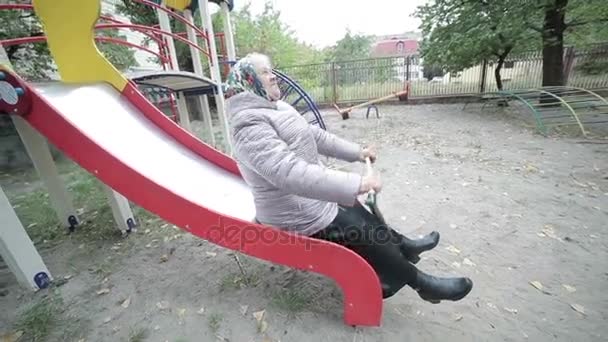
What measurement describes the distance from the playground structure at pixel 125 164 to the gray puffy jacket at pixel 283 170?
0.11 m

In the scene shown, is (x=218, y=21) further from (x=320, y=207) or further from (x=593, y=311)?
(x=593, y=311)

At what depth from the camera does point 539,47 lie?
912cm

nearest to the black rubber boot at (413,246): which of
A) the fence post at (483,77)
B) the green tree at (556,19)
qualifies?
the green tree at (556,19)

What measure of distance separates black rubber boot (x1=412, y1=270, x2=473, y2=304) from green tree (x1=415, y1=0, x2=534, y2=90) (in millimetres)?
7604

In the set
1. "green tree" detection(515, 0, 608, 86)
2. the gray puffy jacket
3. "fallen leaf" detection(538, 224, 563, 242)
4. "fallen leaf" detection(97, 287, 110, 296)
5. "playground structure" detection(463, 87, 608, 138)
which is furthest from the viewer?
"green tree" detection(515, 0, 608, 86)

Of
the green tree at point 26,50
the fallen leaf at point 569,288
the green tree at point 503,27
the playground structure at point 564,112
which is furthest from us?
the green tree at point 503,27

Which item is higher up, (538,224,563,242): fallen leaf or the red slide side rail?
the red slide side rail

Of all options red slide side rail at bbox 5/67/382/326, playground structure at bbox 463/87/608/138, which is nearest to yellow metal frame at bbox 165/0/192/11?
red slide side rail at bbox 5/67/382/326

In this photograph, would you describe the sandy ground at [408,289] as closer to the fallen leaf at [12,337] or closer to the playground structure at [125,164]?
the fallen leaf at [12,337]

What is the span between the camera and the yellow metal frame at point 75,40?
2570 millimetres

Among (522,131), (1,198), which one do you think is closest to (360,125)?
(522,131)

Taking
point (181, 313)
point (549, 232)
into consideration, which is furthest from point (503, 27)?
point (181, 313)

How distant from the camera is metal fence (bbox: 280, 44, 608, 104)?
9.77 meters

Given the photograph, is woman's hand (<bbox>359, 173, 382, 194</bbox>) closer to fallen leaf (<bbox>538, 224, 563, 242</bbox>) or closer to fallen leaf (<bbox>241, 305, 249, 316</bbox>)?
fallen leaf (<bbox>241, 305, 249, 316</bbox>)
